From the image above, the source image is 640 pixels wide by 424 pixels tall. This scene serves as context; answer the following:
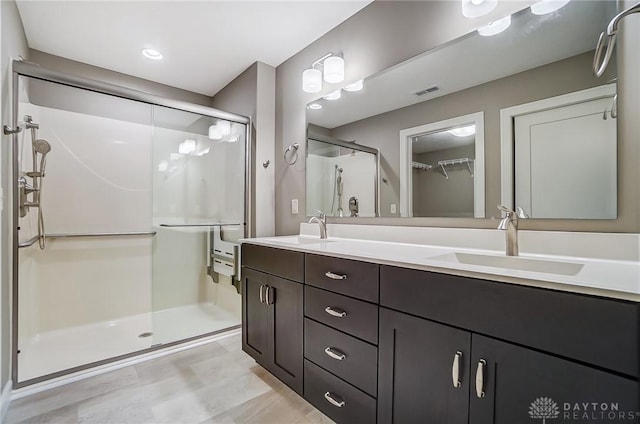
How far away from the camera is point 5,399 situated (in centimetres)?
154

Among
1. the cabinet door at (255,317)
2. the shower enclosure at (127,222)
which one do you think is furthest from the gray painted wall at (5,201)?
the cabinet door at (255,317)

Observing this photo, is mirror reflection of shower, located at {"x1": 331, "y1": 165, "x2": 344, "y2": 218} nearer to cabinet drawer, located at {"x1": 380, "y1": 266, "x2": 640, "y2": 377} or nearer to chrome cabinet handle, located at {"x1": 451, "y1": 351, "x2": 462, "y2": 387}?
cabinet drawer, located at {"x1": 380, "y1": 266, "x2": 640, "y2": 377}

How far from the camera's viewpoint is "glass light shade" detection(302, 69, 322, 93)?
216cm

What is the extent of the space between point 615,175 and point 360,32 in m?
1.62

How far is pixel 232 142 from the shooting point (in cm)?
274

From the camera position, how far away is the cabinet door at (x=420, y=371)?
0.92 meters

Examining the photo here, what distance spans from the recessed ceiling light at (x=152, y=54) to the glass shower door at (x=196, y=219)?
47 centimetres

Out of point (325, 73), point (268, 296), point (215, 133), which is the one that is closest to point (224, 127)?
point (215, 133)

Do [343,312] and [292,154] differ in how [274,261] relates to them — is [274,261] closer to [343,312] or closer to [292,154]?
[343,312]

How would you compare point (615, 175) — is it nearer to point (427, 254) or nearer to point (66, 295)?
point (427, 254)

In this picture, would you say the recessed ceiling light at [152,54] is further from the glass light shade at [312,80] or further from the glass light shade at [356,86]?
the glass light shade at [356,86]

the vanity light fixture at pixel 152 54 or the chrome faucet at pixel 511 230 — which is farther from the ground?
the vanity light fixture at pixel 152 54

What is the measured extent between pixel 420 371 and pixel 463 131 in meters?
1.14

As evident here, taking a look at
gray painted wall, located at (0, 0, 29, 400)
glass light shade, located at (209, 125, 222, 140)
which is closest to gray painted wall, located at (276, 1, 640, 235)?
glass light shade, located at (209, 125, 222, 140)
